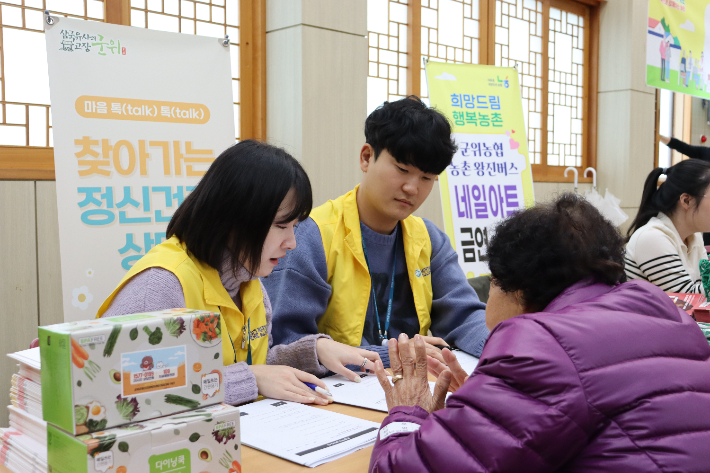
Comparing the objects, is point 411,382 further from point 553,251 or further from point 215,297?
point 215,297

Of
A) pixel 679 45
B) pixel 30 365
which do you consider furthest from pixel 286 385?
pixel 679 45

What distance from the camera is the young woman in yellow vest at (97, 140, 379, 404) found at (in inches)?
52.6

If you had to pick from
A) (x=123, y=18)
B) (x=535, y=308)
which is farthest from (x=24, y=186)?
(x=535, y=308)

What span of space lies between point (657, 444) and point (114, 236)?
1.88m

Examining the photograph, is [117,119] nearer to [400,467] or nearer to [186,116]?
[186,116]

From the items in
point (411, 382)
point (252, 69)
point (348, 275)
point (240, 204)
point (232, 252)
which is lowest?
point (411, 382)

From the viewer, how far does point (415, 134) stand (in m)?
1.88

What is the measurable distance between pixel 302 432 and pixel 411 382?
231 millimetres

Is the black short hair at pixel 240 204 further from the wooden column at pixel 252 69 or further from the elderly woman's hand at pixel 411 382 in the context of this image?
the wooden column at pixel 252 69

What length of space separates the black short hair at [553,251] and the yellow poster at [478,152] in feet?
8.27

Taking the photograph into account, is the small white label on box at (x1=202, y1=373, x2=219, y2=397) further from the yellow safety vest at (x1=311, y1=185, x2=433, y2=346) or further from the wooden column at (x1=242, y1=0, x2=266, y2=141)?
the wooden column at (x1=242, y1=0, x2=266, y2=141)

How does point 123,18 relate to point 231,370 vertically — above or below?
above

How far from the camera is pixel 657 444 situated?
84 cm

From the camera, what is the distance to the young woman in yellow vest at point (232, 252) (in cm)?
134
